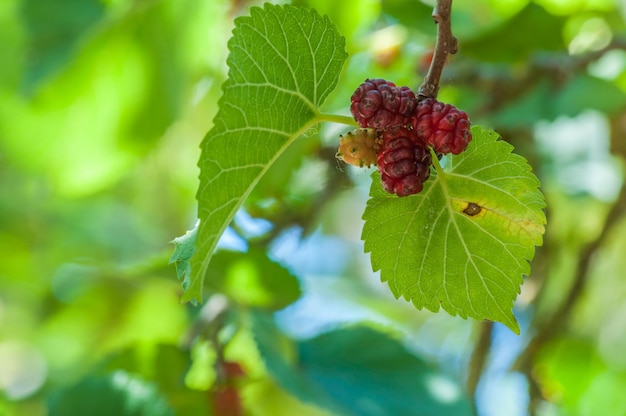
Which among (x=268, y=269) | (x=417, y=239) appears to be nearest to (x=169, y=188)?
(x=268, y=269)

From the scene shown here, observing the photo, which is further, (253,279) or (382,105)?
(253,279)

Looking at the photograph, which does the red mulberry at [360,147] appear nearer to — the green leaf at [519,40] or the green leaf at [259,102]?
the green leaf at [259,102]

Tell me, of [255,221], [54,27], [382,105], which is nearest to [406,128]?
[382,105]

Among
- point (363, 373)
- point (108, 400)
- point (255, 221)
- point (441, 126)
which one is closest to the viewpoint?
point (441, 126)

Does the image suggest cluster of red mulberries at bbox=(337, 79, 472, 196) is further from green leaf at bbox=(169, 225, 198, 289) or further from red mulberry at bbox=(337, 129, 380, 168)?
green leaf at bbox=(169, 225, 198, 289)

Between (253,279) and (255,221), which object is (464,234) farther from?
(255,221)

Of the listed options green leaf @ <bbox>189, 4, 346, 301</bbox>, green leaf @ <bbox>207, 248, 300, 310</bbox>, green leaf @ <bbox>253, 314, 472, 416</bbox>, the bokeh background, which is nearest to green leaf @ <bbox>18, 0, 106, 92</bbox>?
the bokeh background

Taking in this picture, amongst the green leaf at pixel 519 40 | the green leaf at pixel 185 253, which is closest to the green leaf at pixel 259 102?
the green leaf at pixel 185 253

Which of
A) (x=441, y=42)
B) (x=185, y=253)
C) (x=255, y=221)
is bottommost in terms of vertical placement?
(x=185, y=253)
